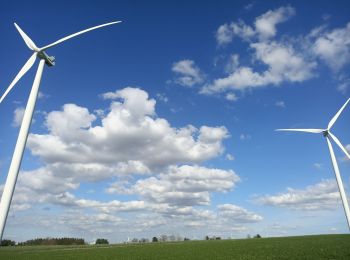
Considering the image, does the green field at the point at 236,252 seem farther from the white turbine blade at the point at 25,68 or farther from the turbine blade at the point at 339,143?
the white turbine blade at the point at 25,68

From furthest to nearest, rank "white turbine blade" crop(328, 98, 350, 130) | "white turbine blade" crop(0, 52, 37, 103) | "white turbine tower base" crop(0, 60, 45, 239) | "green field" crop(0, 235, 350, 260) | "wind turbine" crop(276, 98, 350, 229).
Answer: "green field" crop(0, 235, 350, 260), "white turbine blade" crop(328, 98, 350, 130), "wind turbine" crop(276, 98, 350, 229), "white turbine blade" crop(0, 52, 37, 103), "white turbine tower base" crop(0, 60, 45, 239)

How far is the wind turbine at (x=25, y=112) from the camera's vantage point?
26.5 m

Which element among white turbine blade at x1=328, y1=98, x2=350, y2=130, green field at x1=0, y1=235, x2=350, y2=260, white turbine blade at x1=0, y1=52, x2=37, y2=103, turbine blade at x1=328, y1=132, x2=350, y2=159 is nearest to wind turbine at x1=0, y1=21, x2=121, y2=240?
white turbine blade at x1=0, y1=52, x2=37, y2=103

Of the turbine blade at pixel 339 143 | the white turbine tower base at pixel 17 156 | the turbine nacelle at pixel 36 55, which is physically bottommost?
the white turbine tower base at pixel 17 156

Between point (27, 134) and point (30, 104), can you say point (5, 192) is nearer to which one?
point (27, 134)

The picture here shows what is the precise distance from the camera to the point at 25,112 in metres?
31.4

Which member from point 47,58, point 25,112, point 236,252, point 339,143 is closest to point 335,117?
point 339,143

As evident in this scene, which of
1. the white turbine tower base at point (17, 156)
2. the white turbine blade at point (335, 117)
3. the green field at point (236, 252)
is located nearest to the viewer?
the white turbine tower base at point (17, 156)

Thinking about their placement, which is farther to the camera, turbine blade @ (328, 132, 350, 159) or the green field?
the green field

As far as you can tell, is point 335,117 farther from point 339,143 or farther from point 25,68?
point 25,68

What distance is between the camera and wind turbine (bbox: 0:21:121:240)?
86.9ft

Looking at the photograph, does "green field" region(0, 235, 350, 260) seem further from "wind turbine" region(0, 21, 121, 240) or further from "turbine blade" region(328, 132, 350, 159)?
"wind turbine" region(0, 21, 121, 240)

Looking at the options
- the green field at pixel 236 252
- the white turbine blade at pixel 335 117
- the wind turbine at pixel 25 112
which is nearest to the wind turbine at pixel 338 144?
the white turbine blade at pixel 335 117

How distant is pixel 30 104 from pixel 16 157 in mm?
5231
